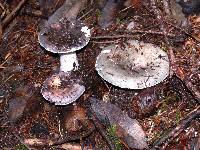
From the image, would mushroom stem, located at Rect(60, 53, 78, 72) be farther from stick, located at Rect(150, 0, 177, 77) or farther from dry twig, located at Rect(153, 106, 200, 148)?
dry twig, located at Rect(153, 106, 200, 148)

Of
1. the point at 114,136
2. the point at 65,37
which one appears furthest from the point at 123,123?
the point at 65,37

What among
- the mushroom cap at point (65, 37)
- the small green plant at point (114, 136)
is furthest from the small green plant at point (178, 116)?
the mushroom cap at point (65, 37)

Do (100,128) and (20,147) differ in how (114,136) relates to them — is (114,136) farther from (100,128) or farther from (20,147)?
(20,147)

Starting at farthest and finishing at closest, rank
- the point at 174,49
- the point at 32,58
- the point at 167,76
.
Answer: the point at 32,58, the point at 174,49, the point at 167,76

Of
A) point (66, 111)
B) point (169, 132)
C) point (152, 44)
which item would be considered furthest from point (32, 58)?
point (169, 132)

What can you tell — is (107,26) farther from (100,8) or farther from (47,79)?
(47,79)

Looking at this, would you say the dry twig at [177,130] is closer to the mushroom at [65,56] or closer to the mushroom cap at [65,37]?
the mushroom at [65,56]
